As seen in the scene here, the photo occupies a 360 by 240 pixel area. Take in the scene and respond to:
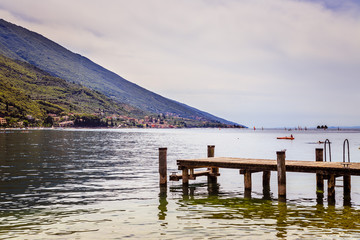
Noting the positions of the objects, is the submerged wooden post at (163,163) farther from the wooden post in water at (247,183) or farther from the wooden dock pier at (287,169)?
the wooden post in water at (247,183)

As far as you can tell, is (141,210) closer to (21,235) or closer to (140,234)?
(140,234)

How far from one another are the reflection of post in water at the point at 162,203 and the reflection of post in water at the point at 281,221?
222 inches

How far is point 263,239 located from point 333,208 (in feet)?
26.2

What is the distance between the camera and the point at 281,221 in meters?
17.5

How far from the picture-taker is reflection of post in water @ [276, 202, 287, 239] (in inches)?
609

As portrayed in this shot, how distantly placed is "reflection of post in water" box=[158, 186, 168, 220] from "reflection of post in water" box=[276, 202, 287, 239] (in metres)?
5.63

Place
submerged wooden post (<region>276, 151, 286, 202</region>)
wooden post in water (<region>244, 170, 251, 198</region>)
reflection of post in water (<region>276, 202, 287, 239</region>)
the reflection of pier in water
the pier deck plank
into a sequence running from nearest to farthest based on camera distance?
reflection of post in water (<region>276, 202, 287, 239</region>) → the reflection of pier in water → the pier deck plank → submerged wooden post (<region>276, 151, 286, 202</region>) → wooden post in water (<region>244, 170, 251, 198</region>)

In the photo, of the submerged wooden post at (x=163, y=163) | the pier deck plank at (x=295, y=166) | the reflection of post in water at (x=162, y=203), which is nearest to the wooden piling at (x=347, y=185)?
the pier deck plank at (x=295, y=166)

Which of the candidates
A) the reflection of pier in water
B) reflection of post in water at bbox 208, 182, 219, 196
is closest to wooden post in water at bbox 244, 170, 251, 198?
the reflection of pier in water

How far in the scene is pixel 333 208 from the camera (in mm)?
20656

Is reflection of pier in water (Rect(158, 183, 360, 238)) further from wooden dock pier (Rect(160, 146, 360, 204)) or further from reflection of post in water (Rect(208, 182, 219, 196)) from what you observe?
wooden dock pier (Rect(160, 146, 360, 204))

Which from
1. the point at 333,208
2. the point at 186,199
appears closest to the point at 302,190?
the point at 333,208

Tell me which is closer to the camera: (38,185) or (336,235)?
(336,235)

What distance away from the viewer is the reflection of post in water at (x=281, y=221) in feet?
50.8
